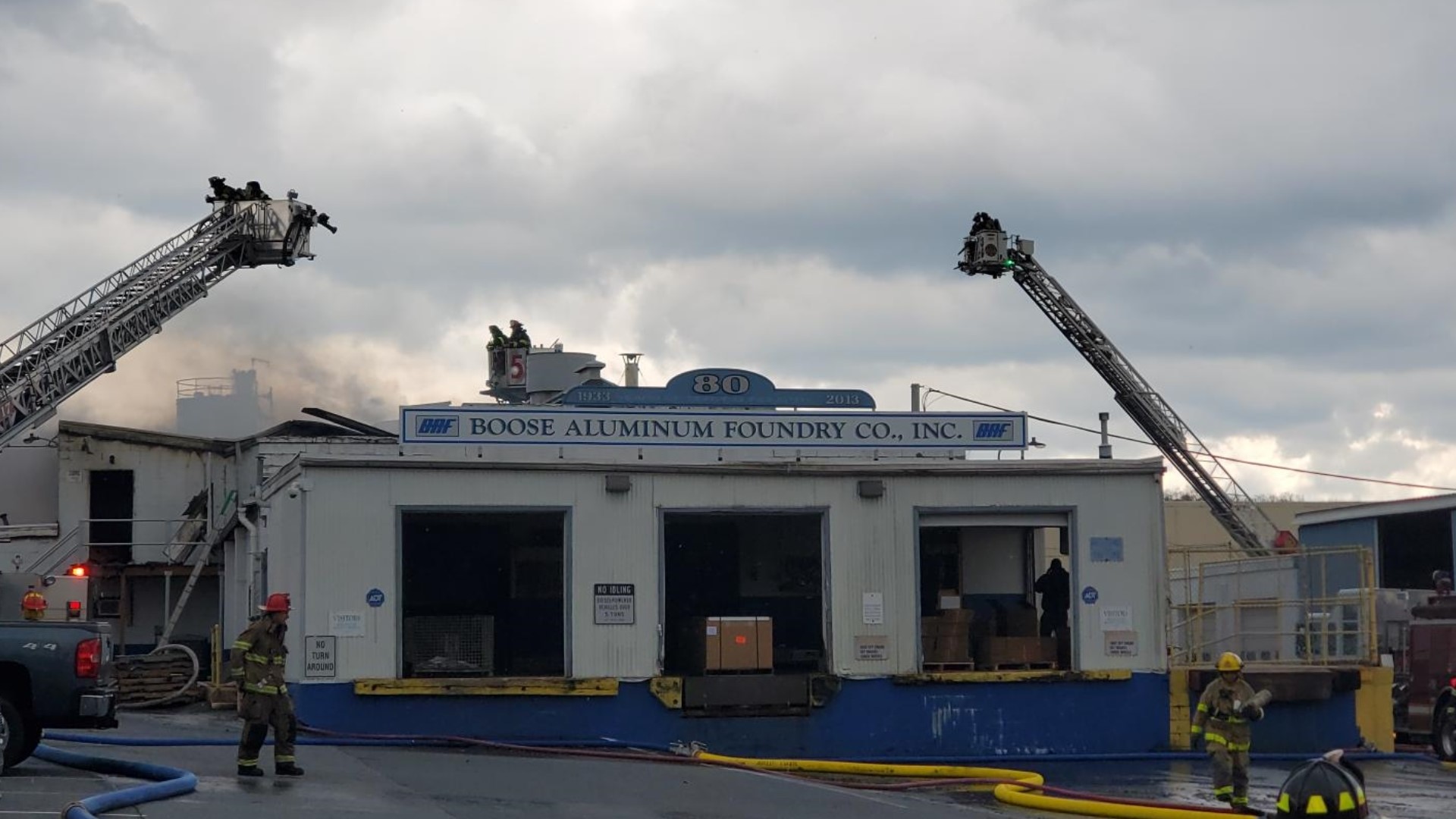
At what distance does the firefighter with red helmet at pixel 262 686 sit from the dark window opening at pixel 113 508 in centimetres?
2067

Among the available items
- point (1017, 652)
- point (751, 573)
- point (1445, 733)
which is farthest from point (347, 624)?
point (1445, 733)

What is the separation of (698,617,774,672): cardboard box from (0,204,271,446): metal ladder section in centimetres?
1778

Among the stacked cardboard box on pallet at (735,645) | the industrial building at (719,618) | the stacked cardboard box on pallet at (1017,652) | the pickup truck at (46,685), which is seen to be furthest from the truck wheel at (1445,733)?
the pickup truck at (46,685)

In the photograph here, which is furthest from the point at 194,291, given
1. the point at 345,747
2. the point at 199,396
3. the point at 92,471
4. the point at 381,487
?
the point at 345,747

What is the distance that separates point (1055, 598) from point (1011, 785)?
7362 millimetres

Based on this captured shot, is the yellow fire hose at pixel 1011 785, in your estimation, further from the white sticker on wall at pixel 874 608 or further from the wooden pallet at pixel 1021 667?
the white sticker on wall at pixel 874 608

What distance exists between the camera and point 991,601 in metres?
28.5

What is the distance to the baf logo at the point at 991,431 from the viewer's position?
2478 centimetres

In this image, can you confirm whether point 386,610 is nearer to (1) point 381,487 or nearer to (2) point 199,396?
(1) point 381,487

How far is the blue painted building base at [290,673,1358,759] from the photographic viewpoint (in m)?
22.0

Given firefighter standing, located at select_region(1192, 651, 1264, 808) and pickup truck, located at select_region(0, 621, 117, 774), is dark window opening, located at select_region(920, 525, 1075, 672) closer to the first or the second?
firefighter standing, located at select_region(1192, 651, 1264, 808)

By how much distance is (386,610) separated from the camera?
22.2m

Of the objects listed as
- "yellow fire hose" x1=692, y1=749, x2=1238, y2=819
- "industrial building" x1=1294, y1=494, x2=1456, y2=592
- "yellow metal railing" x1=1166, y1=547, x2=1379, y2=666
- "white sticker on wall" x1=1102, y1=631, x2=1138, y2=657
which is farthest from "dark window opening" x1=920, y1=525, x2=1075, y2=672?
"industrial building" x1=1294, y1=494, x2=1456, y2=592

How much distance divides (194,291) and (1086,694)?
891 inches
